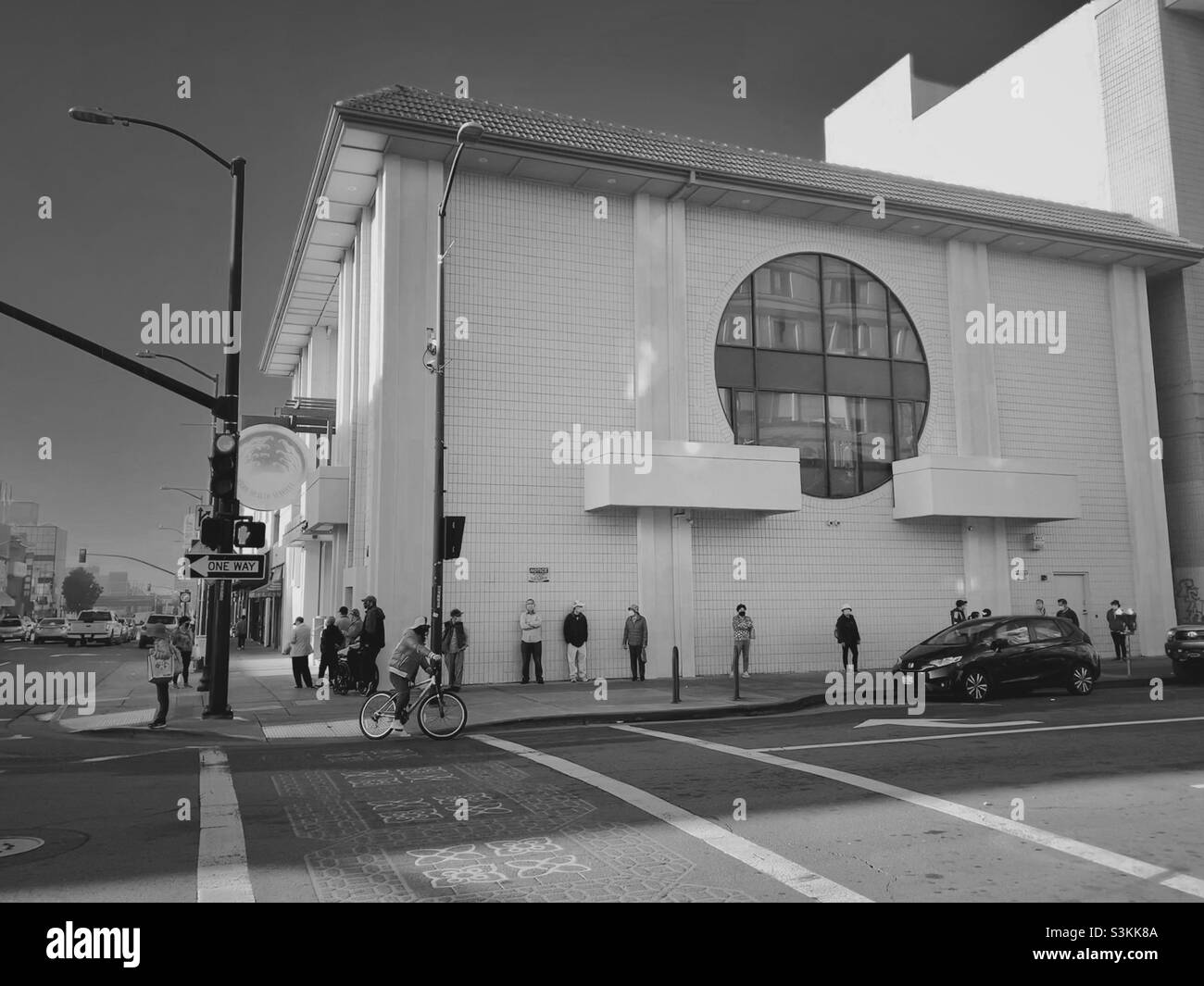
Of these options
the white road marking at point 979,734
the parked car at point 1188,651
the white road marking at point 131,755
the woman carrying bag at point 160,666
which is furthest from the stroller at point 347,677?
the parked car at point 1188,651

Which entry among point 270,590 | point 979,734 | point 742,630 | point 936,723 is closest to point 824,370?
point 742,630

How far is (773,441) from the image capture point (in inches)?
933

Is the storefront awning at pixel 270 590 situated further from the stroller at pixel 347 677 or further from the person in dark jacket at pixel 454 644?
the person in dark jacket at pixel 454 644

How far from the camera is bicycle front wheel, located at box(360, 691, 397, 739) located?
42.0 feet

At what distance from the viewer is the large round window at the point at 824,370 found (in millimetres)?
23656

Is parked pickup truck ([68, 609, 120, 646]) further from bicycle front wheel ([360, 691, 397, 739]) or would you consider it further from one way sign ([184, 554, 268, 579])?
bicycle front wheel ([360, 691, 397, 739])

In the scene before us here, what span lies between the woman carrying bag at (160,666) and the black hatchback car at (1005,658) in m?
12.5

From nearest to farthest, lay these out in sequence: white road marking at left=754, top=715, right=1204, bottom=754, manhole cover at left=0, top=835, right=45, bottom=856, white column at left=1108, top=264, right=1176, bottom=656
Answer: manhole cover at left=0, top=835, right=45, bottom=856 < white road marking at left=754, top=715, right=1204, bottom=754 < white column at left=1108, top=264, right=1176, bottom=656

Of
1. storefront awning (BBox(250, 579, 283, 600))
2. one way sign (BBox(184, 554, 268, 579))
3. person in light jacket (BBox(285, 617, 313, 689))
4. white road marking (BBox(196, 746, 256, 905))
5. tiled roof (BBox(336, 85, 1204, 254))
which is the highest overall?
tiled roof (BBox(336, 85, 1204, 254))

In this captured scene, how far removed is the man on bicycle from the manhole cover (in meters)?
5.82

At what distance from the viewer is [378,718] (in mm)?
12828

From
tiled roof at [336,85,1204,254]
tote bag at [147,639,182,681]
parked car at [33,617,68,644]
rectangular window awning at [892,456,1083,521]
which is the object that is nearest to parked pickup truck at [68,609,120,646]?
parked car at [33,617,68,644]
